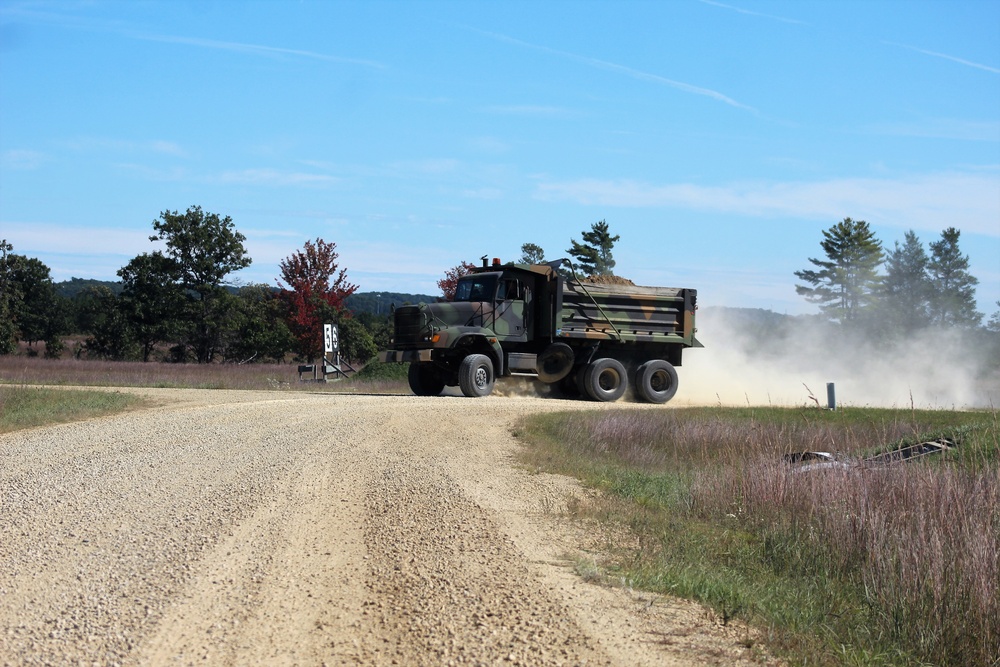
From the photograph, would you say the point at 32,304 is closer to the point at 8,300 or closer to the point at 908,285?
the point at 8,300

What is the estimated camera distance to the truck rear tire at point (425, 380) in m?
23.5

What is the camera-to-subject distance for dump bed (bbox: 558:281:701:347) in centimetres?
2361

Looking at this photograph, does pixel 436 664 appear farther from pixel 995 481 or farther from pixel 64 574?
pixel 995 481

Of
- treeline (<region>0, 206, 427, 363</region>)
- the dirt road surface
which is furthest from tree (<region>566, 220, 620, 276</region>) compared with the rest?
the dirt road surface

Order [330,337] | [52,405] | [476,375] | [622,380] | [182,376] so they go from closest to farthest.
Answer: [52,405]
[476,375]
[622,380]
[182,376]
[330,337]

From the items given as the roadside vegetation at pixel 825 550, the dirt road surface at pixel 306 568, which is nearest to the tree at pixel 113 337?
the dirt road surface at pixel 306 568

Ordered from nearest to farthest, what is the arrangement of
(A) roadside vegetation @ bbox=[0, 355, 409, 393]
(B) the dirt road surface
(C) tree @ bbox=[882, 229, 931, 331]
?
(B) the dirt road surface → (A) roadside vegetation @ bbox=[0, 355, 409, 393] → (C) tree @ bbox=[882, 229, 931, 331]

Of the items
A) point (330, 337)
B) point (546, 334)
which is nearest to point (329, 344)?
point (330, 337)

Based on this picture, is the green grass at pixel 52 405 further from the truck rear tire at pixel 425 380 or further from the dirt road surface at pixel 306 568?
the truck rear tire at pixel 425 380

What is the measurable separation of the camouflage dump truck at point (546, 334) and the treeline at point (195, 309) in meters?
23.6

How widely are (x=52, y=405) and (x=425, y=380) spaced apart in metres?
8.87

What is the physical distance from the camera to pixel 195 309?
43.8m

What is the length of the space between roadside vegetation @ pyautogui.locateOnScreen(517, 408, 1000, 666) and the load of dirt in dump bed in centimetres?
1291

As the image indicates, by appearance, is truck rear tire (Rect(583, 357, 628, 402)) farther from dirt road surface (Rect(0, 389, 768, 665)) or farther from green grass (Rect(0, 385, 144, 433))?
dirt road surface (Rect(0, 389, 768, 665))
